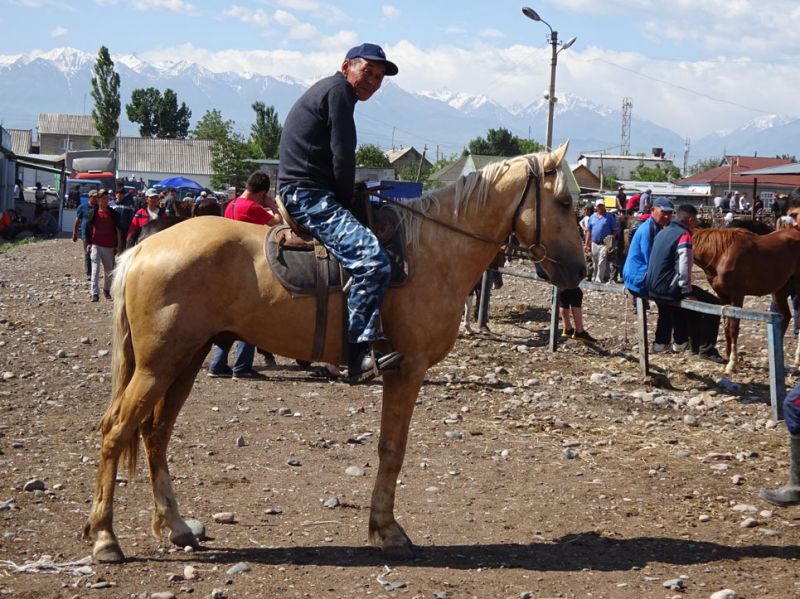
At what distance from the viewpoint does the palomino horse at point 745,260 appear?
14.3m

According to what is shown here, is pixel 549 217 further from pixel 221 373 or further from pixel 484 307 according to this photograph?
pixel 484 307

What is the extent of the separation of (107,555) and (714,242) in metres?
11.2

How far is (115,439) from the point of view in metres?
6.07

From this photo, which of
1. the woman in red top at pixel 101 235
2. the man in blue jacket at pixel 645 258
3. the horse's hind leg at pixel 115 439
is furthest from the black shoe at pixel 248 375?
the woman in red top at pixel 101 235

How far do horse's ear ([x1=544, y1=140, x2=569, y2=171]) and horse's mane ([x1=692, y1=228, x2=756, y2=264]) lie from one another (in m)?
8.56

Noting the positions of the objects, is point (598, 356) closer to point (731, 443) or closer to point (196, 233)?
point (731, 443)

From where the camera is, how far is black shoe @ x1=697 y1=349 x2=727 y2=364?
14016 mm

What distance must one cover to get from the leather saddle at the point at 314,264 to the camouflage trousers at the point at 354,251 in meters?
0.10

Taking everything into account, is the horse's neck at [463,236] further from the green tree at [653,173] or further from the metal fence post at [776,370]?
the green tree at [653,173]

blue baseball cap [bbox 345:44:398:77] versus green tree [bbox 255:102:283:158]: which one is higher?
green tree [bbox 255:102:283:158]

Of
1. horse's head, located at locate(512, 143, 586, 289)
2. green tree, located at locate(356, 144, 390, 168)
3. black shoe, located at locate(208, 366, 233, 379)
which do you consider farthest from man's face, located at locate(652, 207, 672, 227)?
green tree, located at locate(356, 144, 390, 168)

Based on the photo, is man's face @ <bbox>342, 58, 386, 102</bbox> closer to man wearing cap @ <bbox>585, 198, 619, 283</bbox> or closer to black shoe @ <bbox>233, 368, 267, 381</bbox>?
black shoe @ <bbox>233, 368, 267, 381</bbox>

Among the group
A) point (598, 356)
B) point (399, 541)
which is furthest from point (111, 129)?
point (399, 541)

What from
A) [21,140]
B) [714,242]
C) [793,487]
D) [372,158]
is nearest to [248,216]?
[793,487]
